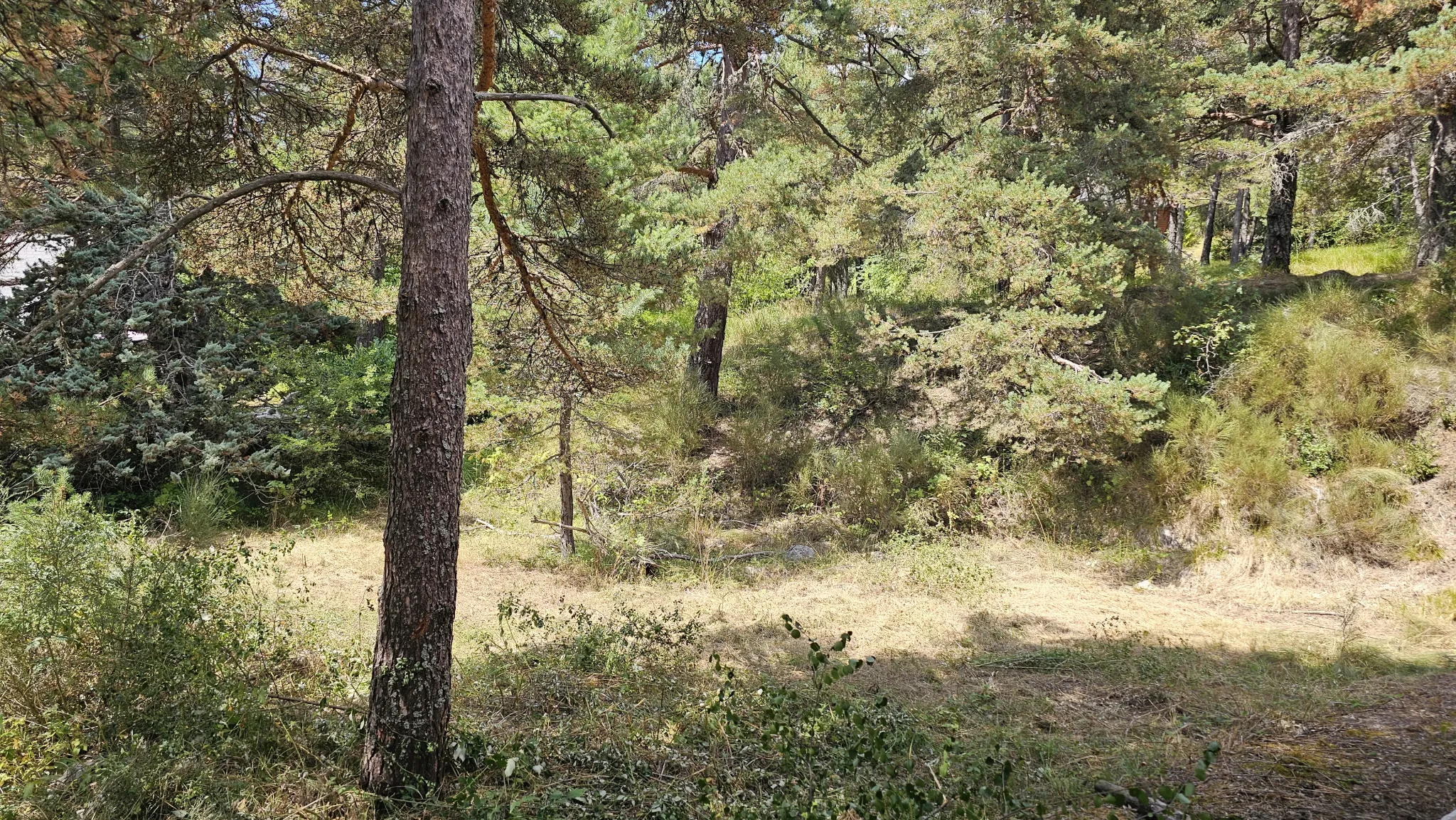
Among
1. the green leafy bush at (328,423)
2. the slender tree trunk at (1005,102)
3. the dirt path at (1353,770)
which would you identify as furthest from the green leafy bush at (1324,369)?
the green leafy bush at (328,423)

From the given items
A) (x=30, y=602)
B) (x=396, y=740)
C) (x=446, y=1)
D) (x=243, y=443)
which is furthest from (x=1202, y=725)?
(x=243, y=443)

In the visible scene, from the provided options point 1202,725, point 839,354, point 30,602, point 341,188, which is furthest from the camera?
point 839,354

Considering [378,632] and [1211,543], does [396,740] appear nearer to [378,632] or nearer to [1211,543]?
[378,632]

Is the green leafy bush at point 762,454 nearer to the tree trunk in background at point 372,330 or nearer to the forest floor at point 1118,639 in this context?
the forest floor at point 1118,639

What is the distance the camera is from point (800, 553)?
9766 millimetres

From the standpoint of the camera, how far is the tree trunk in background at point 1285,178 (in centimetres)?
1056

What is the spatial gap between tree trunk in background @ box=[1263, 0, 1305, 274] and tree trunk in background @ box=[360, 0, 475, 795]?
9.98m

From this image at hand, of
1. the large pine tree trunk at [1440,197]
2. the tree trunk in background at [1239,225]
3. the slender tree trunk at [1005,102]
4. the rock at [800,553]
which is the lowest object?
the rock at [800,553]

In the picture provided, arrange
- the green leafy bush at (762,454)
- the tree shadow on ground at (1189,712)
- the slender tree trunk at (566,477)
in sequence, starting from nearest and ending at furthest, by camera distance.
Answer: the tree shadow on ground at (1189,712) < the slender tree trunk at (566,477) < the green leafy bush at (762,454)

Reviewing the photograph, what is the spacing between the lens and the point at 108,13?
3582 millimetres

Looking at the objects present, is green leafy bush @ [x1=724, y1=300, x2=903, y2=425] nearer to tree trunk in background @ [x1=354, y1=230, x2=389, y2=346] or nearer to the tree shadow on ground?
the tree shadow on ground

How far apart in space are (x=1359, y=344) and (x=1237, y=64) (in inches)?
298

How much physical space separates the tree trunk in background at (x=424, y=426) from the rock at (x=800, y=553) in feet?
21.3

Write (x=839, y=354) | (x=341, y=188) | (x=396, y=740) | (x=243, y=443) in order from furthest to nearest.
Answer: (x=839, y=354), (x=243, y=443), (x=341, y=188), (x=396, y=740)
